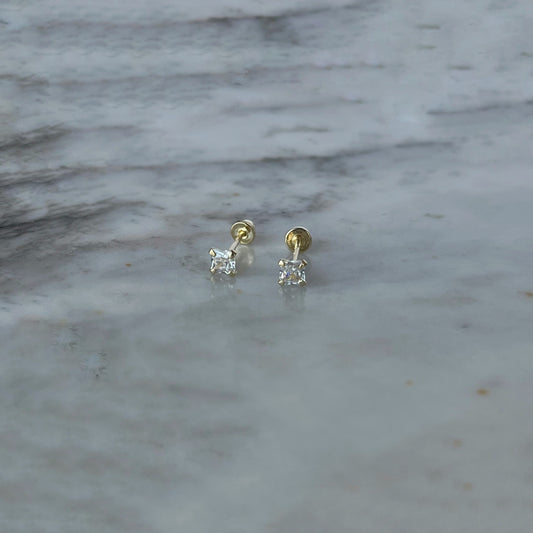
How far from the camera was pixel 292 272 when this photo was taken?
73cm

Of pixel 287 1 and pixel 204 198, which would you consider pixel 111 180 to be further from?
pixel 287 1

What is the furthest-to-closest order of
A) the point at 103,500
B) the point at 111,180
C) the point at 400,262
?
the point at 111,180 < the point at 400,262 < the point at 103,500

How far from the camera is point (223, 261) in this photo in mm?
748

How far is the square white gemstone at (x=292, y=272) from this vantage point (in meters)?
0.73

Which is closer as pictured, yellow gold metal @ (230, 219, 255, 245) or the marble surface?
the marble surface

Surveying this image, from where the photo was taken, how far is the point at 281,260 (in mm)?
732

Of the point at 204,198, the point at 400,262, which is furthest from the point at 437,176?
the point at 204,198

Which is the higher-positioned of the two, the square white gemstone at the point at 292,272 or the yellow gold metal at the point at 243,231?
the yellow gold metal at the point at 243,231

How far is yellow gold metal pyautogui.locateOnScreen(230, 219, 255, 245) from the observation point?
0.78 meters

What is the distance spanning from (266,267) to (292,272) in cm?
4

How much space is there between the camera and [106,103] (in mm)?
896

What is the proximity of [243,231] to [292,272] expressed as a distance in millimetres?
80

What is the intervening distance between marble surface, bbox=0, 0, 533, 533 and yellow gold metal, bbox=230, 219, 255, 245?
1 cm

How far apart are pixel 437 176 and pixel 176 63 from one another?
1.01ft
